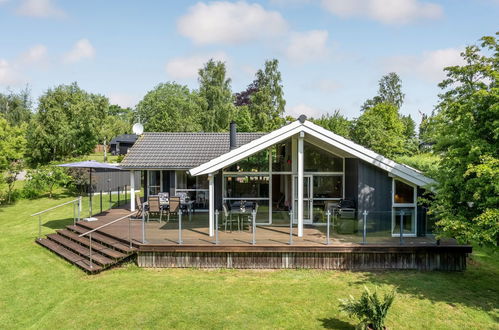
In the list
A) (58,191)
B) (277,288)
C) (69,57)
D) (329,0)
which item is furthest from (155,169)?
(58,191)

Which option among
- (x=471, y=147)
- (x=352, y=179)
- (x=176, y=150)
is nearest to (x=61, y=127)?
(x=176, y=150)

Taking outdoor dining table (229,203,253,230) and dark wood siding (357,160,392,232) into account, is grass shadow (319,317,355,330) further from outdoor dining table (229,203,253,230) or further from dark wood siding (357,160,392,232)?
outdoor dining table (229,203,253,230)

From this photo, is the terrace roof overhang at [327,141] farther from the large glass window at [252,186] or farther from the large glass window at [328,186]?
the large glass window at [252,186]

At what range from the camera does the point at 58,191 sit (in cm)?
2503

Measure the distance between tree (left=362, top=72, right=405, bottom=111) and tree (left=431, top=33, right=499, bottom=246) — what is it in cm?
5973

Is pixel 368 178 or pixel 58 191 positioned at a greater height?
pixel 368 178

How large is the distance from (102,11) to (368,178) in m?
12.6

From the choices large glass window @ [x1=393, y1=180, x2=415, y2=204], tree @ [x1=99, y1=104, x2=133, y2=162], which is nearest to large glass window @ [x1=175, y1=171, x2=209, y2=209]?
large glass window @ [x1=393, y1=180, x2=415, y2=204]

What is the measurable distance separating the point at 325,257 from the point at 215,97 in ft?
110

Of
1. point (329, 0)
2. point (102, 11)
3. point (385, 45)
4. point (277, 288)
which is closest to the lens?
point (277, 288)

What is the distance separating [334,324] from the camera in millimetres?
6926

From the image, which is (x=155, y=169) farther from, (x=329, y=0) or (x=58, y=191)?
(x=58, y=191)

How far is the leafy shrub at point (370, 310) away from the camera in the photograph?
6.27 m

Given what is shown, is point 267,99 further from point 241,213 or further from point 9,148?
point 241,213
